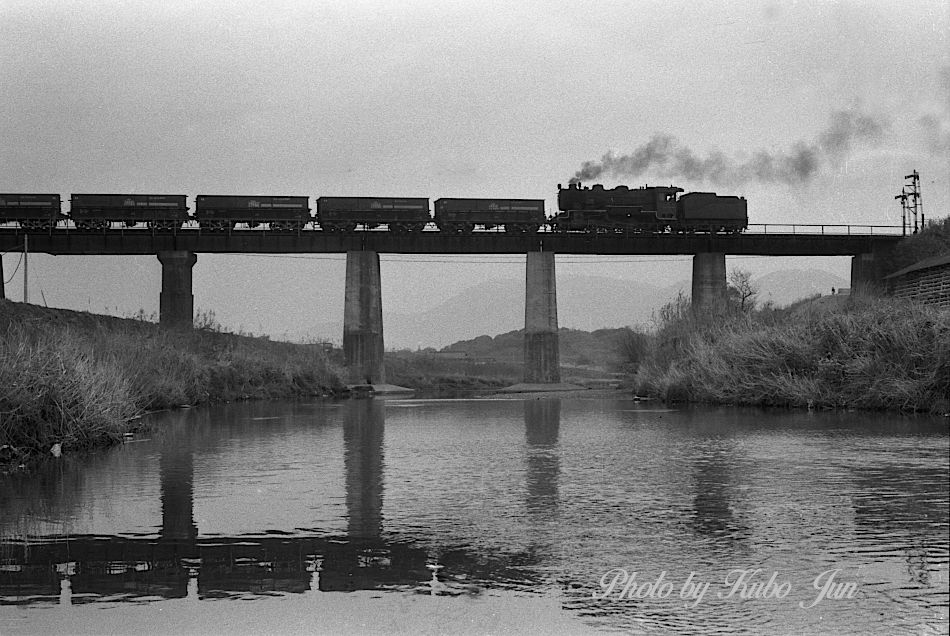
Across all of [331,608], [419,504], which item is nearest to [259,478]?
[419,504]

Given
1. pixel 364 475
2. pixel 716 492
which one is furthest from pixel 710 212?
pixel 716 492

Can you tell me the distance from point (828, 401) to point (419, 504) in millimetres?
20430

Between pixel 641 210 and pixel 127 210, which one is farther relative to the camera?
pixel 641 210

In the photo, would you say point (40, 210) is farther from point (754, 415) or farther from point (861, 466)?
point (861, 466)

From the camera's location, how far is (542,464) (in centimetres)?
1631

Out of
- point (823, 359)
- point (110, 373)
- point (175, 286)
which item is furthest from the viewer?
point (175, 286)

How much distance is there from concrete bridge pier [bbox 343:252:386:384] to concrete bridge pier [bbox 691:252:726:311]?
67.4 ft

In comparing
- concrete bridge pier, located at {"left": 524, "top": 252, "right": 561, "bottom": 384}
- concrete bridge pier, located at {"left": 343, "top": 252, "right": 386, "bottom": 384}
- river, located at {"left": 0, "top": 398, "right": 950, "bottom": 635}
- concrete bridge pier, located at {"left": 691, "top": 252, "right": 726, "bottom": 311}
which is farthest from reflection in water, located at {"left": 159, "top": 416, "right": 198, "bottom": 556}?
concrete bridge pier, located at {"left": 691, "top": 252, "right": 726, "bottom": 311}

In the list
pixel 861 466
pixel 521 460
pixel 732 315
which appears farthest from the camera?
pixel 732 315

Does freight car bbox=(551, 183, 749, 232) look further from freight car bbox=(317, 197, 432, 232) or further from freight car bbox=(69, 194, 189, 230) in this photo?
freight car bbox=(69, 194, 189, 230)

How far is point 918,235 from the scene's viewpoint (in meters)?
72.2

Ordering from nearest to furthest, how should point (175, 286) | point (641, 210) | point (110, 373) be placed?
point (110, 373), point (175, 286), point (641, 210)

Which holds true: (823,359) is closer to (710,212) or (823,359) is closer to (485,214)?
(485,214)

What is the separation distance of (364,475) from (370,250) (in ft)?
166
